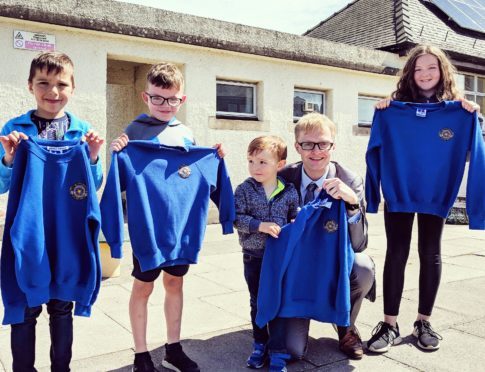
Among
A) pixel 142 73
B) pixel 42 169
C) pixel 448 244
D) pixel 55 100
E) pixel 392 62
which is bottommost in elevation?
pixel 448 244

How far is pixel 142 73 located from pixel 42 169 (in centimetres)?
737

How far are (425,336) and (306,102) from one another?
7672 millimetres

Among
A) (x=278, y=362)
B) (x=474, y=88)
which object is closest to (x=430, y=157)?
(x=278, y=362)

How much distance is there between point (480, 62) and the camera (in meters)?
13.0

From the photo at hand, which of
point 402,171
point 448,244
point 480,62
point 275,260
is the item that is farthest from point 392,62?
point 275,260

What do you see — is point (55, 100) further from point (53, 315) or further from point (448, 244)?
point (448, 244)

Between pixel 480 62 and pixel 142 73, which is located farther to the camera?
pixel 480 62

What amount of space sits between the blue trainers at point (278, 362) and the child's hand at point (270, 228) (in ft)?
2.37

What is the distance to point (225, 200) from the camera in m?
3.04

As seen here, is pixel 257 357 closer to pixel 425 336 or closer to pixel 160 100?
pixel 425 336

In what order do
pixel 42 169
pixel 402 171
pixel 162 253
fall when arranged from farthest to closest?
pixel 402 171, pixel 162 253, pixel 42 169

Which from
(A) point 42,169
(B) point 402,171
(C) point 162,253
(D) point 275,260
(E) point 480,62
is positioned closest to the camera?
(A) point 42,169

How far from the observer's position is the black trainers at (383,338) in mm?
3258

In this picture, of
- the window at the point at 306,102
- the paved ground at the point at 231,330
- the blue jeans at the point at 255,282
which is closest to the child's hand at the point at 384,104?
the blue jeans at the point at 255,282
